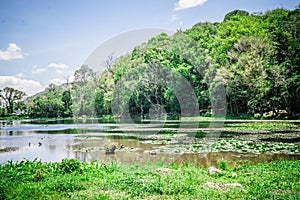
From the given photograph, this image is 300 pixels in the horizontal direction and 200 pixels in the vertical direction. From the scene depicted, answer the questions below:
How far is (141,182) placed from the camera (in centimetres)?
804

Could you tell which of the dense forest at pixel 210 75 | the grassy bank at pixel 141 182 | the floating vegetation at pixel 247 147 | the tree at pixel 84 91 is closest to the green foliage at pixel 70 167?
the grassy bank at pixel 141 182

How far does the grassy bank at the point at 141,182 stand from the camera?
275 inches

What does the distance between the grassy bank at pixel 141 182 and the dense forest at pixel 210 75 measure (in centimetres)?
3265

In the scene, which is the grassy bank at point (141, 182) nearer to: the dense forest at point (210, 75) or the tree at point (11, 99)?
the dense forest at point (210, 75)

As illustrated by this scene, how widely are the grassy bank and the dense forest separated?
3265 centimetres

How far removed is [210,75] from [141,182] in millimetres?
44025

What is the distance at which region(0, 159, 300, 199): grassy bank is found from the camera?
6.99 meters

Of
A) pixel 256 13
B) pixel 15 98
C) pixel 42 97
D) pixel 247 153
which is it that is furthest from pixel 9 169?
pixel 15 98

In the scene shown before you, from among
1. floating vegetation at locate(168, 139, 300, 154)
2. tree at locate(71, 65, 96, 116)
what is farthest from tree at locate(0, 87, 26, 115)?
floating vegetation at locate(168, 139, 300, 154)

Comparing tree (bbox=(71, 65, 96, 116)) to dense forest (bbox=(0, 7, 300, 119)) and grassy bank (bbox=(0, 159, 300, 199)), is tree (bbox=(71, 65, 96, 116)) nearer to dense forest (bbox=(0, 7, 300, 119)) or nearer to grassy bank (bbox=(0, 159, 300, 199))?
dense forest (bbox=(0, 7, 300, 119))

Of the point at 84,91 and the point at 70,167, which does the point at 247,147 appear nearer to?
the point at 70,167

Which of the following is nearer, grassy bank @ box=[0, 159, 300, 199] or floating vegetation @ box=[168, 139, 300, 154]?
grassy bank @ box=[0, 159, 300, 199]

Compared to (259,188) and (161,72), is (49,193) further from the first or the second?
(161,72)

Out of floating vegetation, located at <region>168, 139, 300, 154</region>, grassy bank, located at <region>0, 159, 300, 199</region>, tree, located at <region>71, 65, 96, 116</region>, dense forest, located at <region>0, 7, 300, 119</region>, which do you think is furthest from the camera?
tree, located at <region>71, 65, 96, 116</region>
